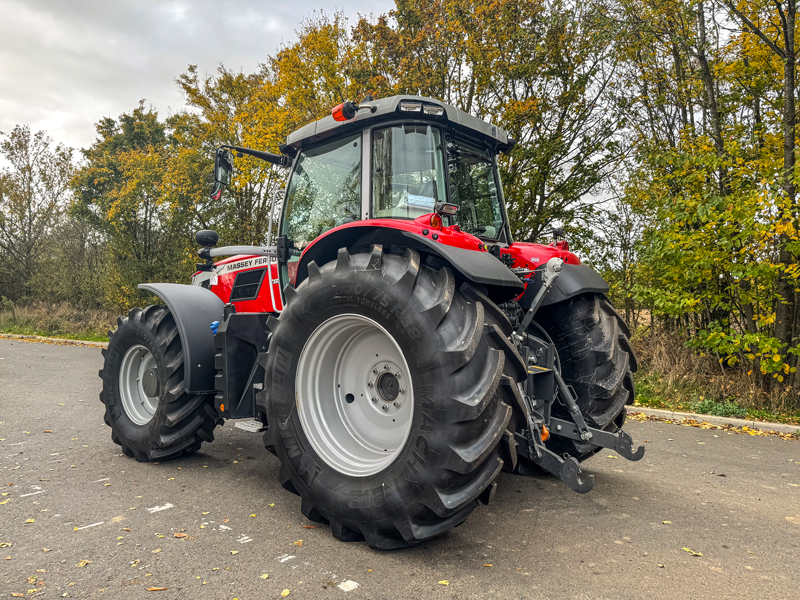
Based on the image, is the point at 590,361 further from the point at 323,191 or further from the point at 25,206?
the point at 25,206

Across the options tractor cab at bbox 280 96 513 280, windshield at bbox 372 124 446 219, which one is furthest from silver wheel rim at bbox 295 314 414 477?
windshield at bbox 372 124 446 219

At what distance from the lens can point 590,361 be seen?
3.76 m

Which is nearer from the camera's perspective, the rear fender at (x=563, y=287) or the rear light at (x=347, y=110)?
the rear light at (x=347, y=110)

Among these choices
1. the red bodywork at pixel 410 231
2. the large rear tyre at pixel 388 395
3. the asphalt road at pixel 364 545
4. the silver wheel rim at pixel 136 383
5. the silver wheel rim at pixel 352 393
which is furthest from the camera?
the silver wheel rim at pixel 136 383

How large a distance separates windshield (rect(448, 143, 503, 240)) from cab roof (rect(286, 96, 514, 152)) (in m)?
0.14

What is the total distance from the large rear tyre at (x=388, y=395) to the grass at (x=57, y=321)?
17.1 metres

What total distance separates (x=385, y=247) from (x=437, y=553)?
1699 mm

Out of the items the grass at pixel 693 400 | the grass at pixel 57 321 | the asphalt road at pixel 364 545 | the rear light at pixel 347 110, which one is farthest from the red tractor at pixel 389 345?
the grass at pixel 57 321

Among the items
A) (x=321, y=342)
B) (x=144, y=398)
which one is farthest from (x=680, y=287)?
(x=144, y=398)

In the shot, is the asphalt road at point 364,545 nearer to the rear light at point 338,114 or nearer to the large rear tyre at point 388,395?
the large rear tyre at point 388,395

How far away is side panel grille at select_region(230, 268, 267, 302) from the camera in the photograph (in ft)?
15.4

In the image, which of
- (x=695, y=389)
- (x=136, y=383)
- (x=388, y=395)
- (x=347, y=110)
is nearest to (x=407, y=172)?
(x=347, y=110)

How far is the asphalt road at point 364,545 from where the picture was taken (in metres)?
2.46

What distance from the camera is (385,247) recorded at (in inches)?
127
